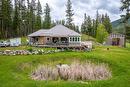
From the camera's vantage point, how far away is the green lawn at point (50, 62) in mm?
29638

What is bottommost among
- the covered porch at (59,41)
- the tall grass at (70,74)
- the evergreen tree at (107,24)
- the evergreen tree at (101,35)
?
the tall grass at (70,74)

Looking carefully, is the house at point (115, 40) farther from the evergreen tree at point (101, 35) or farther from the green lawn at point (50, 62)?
the green lawn at point (50, 62)

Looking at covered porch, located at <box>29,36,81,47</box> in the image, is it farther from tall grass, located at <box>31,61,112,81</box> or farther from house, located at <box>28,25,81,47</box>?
tall grass, located at <box>31,61,112,81</box>

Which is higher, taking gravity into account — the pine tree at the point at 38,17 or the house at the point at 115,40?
the pine tree at the point at 38,17

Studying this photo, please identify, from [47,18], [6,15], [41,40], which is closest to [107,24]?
[47,18]

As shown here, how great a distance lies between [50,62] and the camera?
4253 centimetres

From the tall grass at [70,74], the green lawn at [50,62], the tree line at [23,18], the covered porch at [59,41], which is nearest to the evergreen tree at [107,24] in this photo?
the tree line at [23,18]

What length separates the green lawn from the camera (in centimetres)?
2964

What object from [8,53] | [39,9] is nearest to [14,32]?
[39,9]

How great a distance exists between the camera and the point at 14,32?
10150 centimetres

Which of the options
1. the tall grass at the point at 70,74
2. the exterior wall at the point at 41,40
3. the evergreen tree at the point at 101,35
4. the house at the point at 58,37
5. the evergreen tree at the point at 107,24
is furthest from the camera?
the evergreen tree at the point at 107,24

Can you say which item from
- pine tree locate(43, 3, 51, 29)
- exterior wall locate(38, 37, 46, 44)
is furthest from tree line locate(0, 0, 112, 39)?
A: exterior wall locate(38, 37, 46, 44)

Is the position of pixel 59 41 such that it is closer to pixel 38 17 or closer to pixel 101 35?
pixel 101 35

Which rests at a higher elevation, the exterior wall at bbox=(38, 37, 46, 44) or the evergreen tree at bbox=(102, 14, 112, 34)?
the evergreen tree at bbox=(102, 14, 112, 34)
